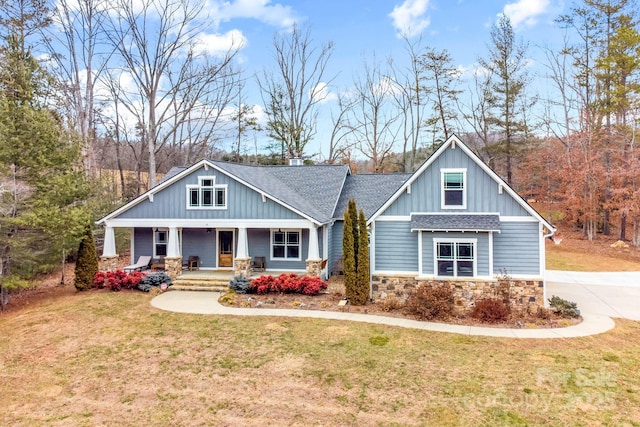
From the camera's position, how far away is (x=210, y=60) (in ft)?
105

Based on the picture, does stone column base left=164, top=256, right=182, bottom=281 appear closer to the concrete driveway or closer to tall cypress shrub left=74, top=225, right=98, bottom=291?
tall cypress shrub left=74, top=225, right=98, bottom=291

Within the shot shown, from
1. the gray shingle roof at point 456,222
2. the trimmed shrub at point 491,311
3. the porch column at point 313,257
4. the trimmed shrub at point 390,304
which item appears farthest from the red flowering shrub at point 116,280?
the trimmed shrub at point 491,311

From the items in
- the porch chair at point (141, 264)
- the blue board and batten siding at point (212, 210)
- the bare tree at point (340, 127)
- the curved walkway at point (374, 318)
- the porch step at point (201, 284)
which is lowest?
the curved walkway at point (374, 318)

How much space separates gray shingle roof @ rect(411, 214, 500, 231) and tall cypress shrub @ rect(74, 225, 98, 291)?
518 inches

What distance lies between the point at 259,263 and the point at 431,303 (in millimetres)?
8843

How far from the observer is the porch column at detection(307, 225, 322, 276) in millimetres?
16188

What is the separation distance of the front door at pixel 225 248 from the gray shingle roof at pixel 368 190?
5374mm

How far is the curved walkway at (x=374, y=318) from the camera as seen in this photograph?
1067 cm

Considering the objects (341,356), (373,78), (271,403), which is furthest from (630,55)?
(271,403)

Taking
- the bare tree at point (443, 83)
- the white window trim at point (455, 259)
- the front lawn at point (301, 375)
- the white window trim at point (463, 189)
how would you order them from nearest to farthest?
the front lawn at point (301, 375) < the white window trim at point (455, 259) < the white window trim at point (463, 189) < the bare tree at point (443, 83)

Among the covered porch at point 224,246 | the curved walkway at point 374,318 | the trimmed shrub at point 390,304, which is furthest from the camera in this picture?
the covered porch at point 224,246

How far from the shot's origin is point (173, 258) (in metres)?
17.1

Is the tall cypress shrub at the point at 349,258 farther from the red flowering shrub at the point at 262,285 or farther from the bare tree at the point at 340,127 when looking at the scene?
the bare tree at the point at 340,127

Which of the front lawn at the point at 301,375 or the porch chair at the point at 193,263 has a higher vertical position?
the porch chair at the point at 193,263
